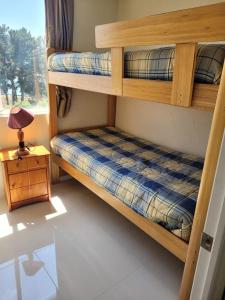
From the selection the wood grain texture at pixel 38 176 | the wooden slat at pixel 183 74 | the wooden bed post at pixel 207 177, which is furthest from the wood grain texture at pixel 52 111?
the wooden bed post at pixel 207 177

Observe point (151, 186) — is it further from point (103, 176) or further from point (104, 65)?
point (104, 65)

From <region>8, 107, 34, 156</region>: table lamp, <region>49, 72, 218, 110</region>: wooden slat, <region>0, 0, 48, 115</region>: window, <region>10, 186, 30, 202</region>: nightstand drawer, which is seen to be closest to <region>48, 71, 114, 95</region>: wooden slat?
<region>49, 72, 218, 110</region>: wooden slat

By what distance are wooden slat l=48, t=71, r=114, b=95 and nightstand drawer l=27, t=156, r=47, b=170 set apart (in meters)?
0.77

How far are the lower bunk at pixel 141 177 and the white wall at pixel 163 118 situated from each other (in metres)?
0.14

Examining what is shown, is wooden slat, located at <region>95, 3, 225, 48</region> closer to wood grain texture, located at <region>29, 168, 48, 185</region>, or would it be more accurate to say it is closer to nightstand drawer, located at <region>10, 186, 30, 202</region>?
wood grain texture, located at <region>29, 168, 48, 185</region>

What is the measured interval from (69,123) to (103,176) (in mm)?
1219

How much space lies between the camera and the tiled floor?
1.41m

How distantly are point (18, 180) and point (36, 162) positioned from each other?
236 millimetres

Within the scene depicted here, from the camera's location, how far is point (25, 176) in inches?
84.7

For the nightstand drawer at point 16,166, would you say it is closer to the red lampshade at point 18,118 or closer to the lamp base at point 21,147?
the lamp base at point 21,147

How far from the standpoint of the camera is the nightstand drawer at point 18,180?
2.09m

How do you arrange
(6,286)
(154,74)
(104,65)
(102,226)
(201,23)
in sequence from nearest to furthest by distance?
(201,23) → (154,74) → (6,286) → (104,65) → (102,226)

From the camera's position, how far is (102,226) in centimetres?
202

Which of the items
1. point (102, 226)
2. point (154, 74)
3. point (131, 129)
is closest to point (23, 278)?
point (102, 226)
